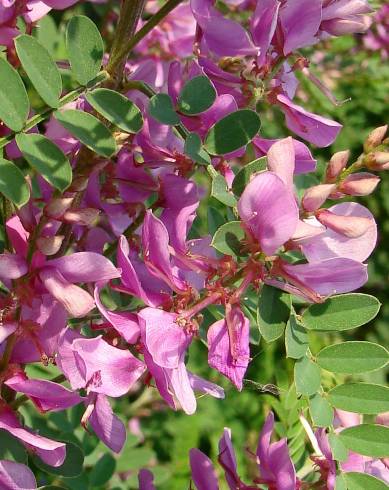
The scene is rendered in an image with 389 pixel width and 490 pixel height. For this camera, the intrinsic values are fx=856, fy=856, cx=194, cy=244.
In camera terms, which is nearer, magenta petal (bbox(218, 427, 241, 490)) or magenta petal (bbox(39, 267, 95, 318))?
magenta petal (bbox(39, 267, 95, 318))

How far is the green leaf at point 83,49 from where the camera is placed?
1.02 metres

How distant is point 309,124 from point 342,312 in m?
0.24

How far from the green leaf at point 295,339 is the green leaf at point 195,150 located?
0.22 metres

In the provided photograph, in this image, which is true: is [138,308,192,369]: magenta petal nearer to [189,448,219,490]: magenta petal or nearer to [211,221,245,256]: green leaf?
[211,221,245,256]: green leaf

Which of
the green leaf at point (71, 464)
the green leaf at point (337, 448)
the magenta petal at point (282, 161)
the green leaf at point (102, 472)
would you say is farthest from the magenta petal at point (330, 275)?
the green leaf at point (102, 472)

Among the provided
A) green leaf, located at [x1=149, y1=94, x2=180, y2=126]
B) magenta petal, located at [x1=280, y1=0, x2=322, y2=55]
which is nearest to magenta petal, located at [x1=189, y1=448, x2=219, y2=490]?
green leaf, located at [x1=149, y1=94, x2=180, y2=126]

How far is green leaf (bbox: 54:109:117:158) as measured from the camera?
0.97m

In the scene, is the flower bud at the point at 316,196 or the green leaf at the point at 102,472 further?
the green leaf at the point at 102,472

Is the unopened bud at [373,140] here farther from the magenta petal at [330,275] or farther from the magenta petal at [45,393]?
the magenta petal at [45,393]

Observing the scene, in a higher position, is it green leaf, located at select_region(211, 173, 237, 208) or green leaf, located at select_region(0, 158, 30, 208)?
green leaf, located at select_region(0, 158, 30, 208)

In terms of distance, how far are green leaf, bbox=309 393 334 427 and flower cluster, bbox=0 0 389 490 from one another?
0.19ft

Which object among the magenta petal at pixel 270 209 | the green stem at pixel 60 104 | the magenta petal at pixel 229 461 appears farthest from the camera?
the magenta petal at pixel 229 461

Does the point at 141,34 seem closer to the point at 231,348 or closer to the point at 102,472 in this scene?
the point at 231,348

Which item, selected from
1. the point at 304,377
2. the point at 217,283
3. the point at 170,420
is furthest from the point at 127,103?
the point at 170,420
